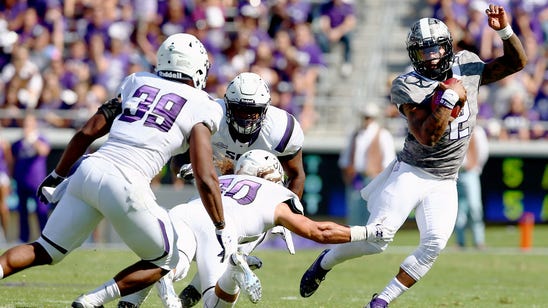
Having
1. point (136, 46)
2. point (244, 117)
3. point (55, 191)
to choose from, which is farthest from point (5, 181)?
point (55, 191)

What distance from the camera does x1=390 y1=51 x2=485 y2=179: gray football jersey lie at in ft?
23.5

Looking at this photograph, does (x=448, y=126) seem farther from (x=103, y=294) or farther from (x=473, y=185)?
(x=473, y=185)

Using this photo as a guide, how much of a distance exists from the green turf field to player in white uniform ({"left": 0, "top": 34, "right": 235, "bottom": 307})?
132cm

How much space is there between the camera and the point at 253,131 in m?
7.52

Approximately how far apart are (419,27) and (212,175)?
2.15m

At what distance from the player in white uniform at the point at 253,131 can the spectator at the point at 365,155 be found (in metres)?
5.69

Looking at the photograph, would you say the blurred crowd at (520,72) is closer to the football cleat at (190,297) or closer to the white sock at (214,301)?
the football cleat at (190,297)

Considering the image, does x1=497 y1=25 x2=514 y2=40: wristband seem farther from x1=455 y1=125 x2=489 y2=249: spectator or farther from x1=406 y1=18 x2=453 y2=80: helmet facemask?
x1=455 y1=125 x2=489 y2=249: spectator

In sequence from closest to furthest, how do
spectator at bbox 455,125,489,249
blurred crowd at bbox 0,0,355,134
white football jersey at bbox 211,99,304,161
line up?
white football jersey at bbox 211,99,304,161 < spectator at bbox 455,125,489,249 < blurred crowd at bbox 0,0,355,134

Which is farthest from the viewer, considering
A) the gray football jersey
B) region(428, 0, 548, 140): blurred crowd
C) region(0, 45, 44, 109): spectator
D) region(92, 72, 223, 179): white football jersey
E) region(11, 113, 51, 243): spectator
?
region(428, 0, 548, 140): blurred crowd

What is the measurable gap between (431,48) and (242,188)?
1695mm

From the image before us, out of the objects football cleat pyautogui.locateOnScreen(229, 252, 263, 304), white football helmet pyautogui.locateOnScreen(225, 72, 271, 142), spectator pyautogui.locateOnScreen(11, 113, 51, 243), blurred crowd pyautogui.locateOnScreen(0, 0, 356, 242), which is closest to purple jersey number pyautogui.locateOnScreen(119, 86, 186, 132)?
football cleat pyautogui.locateOnScreen(229, 252, 263, 304)

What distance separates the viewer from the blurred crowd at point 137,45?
1577 cm

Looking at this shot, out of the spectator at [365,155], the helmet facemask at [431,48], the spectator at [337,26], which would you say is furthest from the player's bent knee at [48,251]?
the spectator at [337,26]
